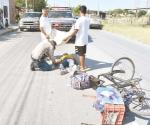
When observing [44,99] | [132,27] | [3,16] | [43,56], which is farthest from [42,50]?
[132,27]

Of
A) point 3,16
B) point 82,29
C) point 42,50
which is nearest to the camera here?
point 82,29

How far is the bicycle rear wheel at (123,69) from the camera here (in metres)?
10.1

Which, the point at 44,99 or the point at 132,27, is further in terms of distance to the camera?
the point at 132,27

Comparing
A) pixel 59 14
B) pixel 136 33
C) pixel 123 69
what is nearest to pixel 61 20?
pixel 59 14

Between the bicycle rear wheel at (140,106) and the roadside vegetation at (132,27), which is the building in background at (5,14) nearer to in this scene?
the roadside vegetation at (132,27)

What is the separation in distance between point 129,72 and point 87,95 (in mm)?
1875

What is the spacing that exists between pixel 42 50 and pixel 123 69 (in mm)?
3286

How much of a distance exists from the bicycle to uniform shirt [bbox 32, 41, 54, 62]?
3.04 meters

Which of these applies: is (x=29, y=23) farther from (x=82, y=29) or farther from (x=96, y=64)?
(x=82, y=29)

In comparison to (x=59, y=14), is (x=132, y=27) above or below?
below

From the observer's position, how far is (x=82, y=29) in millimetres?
11898

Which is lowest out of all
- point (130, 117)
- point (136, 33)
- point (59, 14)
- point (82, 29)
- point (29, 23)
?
point (136, 33)

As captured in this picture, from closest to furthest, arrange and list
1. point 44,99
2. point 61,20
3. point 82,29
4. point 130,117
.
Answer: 1. point 130,117
2. point 44,99
3. point 82,29
4. point 61,20

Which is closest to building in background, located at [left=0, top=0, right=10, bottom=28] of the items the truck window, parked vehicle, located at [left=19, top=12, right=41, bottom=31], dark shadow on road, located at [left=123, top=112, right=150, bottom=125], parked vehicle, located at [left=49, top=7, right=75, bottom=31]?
parked vehicle, located at [left=19, top=12, right=41, bottom=31]
